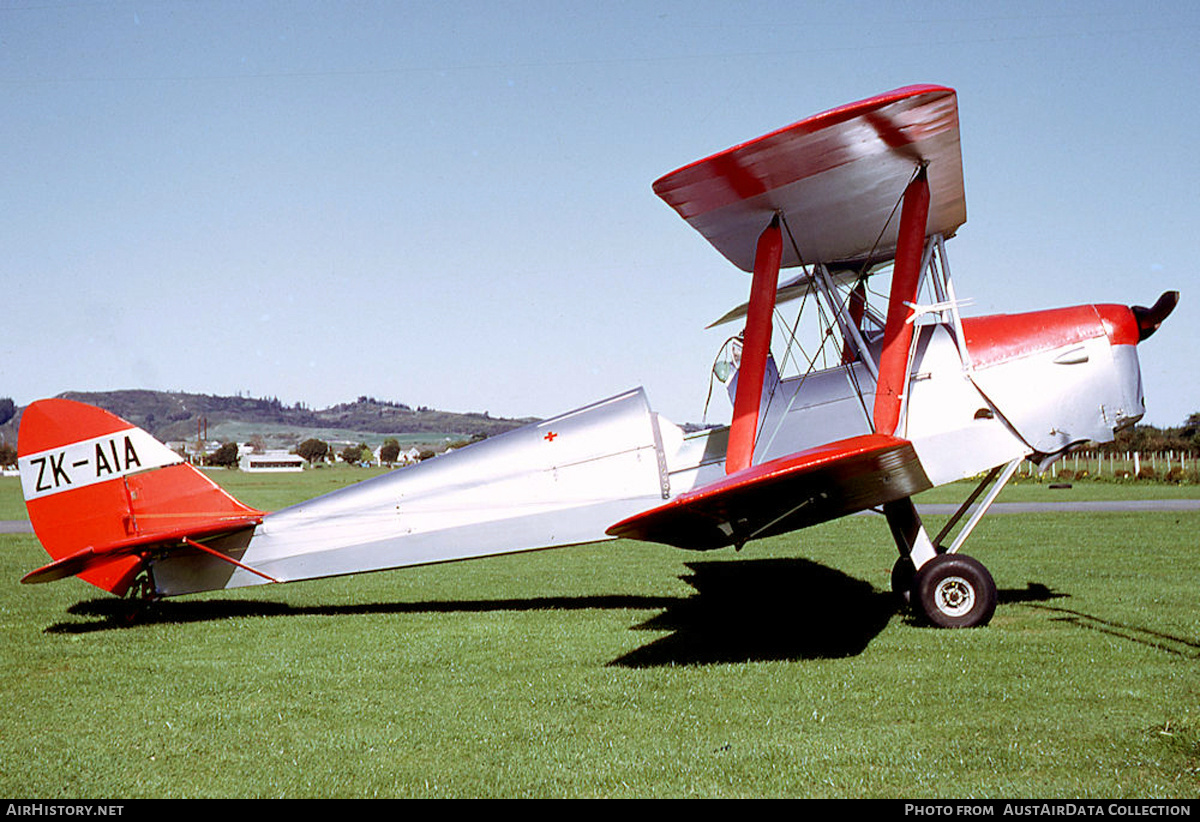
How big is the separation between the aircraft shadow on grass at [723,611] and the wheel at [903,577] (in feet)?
0.45

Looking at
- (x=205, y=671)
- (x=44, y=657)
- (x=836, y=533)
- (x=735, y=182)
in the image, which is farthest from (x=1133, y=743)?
(x=836, y=533)

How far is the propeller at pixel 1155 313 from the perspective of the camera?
22.1 feet

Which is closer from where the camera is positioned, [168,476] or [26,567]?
[168,476]

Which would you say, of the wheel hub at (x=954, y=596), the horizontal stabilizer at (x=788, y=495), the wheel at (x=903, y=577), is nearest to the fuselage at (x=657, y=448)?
the horizontal stabilizer at (x=788, y=495)

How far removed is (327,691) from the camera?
5.50 m

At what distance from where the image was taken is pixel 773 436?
7.00m

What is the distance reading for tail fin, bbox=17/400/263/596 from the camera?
770 cm

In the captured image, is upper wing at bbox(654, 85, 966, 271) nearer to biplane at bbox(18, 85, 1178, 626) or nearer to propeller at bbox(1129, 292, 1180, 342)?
biplane at bbox(18, 85, 1178, 626)

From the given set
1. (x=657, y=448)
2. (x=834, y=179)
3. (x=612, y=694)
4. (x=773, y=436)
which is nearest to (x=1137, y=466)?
(x=773, y=436)

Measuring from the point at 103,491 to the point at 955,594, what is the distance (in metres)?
7.25

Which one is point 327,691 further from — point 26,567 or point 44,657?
point 26,567

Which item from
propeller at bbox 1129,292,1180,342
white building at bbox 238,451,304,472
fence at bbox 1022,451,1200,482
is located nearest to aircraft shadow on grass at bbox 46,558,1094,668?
propeller at bbox 1129,292,1180,342

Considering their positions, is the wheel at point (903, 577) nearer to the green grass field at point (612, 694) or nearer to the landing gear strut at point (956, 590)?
the green grass field at point (612, 694)

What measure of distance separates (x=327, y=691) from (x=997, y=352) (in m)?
5.33
